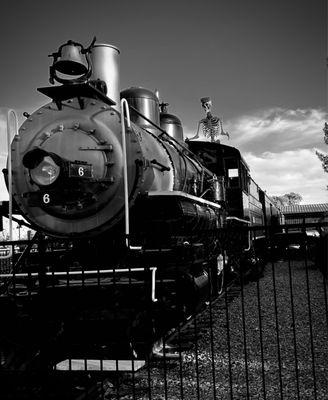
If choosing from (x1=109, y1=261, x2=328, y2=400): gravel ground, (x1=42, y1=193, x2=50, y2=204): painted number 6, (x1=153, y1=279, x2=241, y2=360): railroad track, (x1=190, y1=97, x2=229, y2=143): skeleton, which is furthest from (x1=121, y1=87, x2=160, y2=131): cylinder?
(x1=190, y1=97, x2=229, y2=143): skeleton

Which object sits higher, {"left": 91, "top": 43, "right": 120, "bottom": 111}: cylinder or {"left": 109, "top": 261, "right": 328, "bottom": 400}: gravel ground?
{"left": 91, "top": 43, "right": 120, "bottom": 111}: cylinder

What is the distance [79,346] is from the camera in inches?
175

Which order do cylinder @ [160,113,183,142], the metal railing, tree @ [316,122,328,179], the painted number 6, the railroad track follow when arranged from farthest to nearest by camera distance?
tree @ [316,122,328,179] < cylinder @ [160,113,183,142] < the painted number 6 < the railroad track < the metal railing

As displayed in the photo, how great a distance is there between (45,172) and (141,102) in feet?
8.83

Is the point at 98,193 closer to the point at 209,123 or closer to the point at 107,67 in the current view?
the point at 107,67

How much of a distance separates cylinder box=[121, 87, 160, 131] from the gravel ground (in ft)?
10.5

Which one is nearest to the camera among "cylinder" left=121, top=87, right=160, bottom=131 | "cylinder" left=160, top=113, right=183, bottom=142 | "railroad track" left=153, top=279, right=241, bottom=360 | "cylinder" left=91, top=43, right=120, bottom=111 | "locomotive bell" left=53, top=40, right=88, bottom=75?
"railroad track" left=153, top=279, right=241, bottom=360

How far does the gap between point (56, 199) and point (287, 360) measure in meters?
3.26

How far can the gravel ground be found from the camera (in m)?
3.72

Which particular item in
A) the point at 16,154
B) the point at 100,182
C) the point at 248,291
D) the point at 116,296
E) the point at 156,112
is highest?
the point at 156,112

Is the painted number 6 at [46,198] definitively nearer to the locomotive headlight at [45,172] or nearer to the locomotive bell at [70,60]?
the locomotive headlight at [45,172]

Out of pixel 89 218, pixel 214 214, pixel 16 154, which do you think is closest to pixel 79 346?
pixel 89 218

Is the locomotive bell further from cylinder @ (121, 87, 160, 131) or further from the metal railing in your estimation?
the metal railing

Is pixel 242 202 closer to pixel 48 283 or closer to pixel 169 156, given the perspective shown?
pixel 169 156
